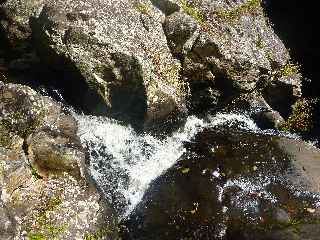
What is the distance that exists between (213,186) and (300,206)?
6.19ft

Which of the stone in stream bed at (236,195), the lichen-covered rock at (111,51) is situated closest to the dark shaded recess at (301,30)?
the stone in stream bed at (236,195)

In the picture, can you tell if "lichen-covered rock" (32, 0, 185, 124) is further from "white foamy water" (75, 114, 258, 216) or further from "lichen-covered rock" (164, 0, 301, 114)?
"lichen-covered rock" (164, 0, 301, 114)

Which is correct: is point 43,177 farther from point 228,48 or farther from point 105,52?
point 228,48

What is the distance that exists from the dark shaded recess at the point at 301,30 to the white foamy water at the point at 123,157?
484 centimetres

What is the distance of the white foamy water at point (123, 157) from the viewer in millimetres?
9883

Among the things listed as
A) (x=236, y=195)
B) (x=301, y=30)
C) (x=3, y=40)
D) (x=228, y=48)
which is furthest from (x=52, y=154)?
(x=301, y=30)

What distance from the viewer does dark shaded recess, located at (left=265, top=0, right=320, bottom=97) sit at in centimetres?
1334

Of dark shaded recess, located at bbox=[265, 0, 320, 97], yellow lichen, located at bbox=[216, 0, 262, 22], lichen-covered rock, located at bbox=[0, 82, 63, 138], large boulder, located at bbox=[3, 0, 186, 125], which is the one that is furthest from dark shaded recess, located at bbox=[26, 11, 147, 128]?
dark shaded recess, located at bbox=[265, 0, 320, 97]

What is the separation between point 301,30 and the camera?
1381 cm

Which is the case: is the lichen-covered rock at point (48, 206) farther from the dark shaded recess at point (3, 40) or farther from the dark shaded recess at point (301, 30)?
the dark shaded recess at point (301, 30)

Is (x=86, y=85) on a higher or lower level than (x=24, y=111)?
higher

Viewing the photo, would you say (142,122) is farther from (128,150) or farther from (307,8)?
(307,8)

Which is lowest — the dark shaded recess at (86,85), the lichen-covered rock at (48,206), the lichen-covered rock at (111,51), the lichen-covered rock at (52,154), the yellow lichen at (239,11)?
the lichen-covered rock at (48,206)

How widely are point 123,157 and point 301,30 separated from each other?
7.23 m
